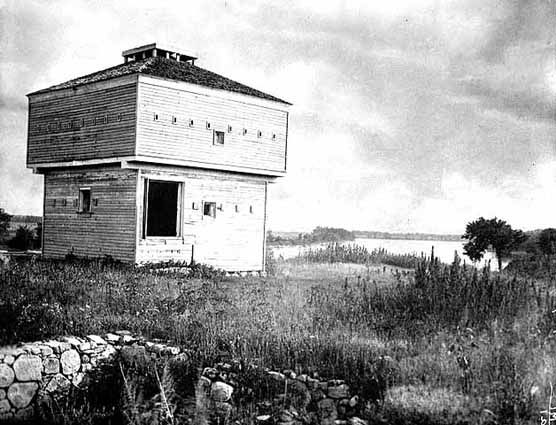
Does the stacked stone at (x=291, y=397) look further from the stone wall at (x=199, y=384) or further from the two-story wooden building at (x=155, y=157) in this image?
the two-story wooden building at (x=155, y=157)

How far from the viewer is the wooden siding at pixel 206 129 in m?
23.0

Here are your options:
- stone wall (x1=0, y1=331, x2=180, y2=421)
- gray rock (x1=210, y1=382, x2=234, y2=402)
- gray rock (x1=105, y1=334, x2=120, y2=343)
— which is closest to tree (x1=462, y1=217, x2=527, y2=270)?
gray rock (x1=210, y1=382, x2=234, y2=402)

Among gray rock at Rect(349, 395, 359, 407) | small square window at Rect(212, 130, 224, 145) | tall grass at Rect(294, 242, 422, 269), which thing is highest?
small square window at Rect(212, 130, 224, 145)

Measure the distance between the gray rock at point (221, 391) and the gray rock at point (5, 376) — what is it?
12.4 feet

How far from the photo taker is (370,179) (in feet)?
129

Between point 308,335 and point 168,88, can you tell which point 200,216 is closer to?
point 168,88

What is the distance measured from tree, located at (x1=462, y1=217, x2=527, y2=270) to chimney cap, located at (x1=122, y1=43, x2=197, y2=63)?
14.9 metres

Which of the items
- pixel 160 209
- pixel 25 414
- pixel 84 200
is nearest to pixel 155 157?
pixel 84 200

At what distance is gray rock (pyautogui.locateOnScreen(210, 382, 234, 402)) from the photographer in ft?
34.7

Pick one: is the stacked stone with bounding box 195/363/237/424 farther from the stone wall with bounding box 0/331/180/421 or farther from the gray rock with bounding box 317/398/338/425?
the gray rock with bounding box 317/398/338/425

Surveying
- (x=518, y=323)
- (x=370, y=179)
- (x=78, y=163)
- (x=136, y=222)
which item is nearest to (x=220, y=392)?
(x=518, y=323)

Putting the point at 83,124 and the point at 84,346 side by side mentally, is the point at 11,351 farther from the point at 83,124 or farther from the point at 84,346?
the point at 83,124

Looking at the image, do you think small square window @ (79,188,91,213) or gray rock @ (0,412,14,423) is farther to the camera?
small square window @ (79,188,91,213)

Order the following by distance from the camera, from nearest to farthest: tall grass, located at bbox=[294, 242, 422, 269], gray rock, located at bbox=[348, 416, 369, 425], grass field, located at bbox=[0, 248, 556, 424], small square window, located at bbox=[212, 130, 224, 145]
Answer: gray rock, located at bbox=[348, 416, 369, 425], grass field, located at bbox=[0, 248, 556, 424], small square window, located at bbox=[212, 130, 224, 145], tall grass, located at bbox=[294, 242, 422, 269]
